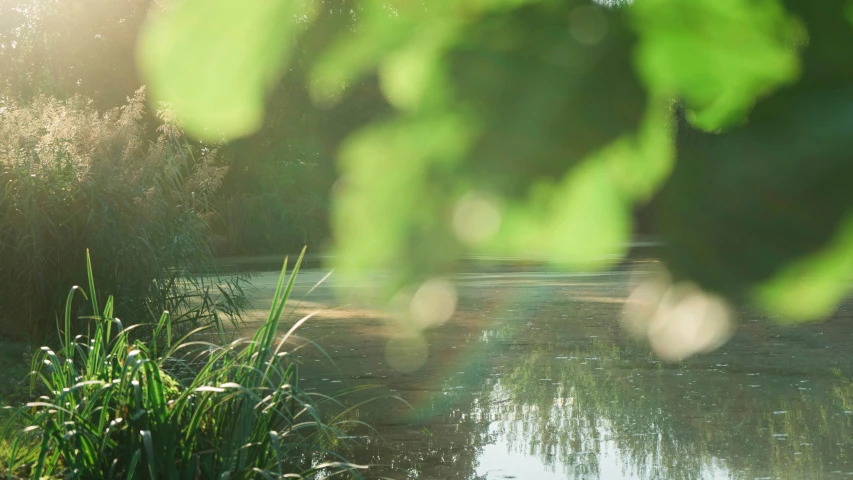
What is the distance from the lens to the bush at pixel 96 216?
193 inches

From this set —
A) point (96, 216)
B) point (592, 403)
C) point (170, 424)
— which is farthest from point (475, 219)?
point (96, 216)

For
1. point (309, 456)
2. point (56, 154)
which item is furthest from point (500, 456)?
point (56, 154)

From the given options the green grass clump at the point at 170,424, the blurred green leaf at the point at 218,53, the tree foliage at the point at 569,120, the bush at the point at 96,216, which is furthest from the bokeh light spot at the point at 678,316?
the bush at the point at 96,216

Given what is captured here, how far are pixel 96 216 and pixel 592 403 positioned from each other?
2.66 m

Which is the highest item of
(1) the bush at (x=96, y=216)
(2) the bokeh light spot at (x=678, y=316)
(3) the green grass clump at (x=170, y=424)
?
(1) the bush at (x=96, y=216)

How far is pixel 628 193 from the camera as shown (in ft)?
1.30

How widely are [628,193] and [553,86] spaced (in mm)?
56

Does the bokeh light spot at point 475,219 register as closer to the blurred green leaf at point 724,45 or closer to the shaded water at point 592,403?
the blurred green leaf at point 724,45

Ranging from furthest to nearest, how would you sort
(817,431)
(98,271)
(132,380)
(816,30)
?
(98,271)
(817,431)
(132,380)
(816,30)

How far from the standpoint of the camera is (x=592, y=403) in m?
4.82

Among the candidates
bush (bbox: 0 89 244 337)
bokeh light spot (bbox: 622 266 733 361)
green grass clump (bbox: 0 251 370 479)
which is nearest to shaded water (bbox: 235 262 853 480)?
green grass clump (bbox: 0 251 370 479)

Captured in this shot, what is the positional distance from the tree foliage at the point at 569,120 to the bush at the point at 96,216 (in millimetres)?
4396

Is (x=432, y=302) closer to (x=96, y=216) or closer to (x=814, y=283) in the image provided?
(x=814, y=283)

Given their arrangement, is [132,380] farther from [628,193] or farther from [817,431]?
[817,431]
